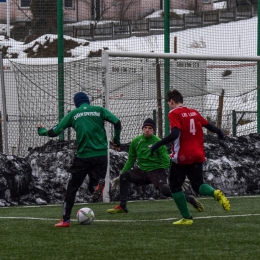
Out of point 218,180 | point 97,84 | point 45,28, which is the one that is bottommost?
point 218,180

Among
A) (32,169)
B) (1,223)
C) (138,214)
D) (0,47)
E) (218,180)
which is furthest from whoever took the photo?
(0,47)

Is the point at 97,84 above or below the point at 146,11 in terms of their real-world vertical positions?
below

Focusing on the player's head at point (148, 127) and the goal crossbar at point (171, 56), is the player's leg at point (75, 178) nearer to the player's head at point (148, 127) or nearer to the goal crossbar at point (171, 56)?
the player's head at point (148, 127)

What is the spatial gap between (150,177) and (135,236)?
374cm

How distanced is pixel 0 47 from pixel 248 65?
5.50 m

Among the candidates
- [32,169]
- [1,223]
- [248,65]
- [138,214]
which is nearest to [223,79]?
[248,65]

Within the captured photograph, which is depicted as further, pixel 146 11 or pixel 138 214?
pixel 146 11

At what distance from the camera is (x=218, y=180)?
15.2 metres

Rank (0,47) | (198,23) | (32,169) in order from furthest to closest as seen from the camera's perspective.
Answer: (198,23), (0,47), (32,169)

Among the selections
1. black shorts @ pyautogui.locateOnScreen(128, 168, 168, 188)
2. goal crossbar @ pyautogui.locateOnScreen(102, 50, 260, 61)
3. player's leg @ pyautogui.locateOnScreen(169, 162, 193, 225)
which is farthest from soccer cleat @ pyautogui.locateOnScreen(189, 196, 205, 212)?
goal crossbar @ pyautogui.locateOnScreen(102, 50, 260, 61)

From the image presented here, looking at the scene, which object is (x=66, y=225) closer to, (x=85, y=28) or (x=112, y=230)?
(x=112, y=230)

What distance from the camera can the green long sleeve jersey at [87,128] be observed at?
31.9 feet

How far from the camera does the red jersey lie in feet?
30.0

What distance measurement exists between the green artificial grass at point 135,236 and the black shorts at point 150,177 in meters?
0.47
